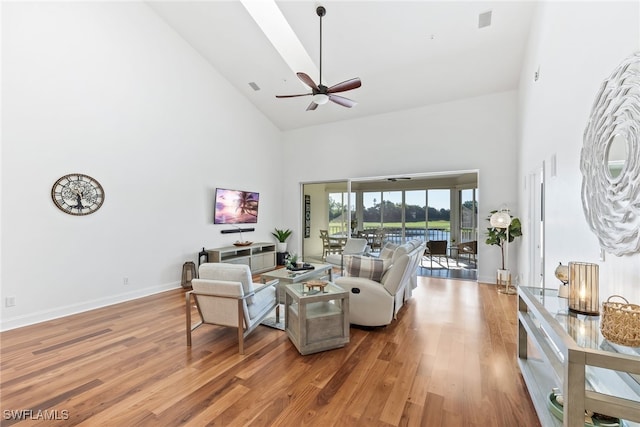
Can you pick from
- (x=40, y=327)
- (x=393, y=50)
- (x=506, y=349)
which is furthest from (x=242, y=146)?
(x=506, y=349)

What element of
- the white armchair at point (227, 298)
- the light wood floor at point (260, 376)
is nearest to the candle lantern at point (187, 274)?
the light wood floor at point (260, 376)

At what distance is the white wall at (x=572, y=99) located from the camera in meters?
1.61

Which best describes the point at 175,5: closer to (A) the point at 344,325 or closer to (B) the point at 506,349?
(A) the point at 344,325

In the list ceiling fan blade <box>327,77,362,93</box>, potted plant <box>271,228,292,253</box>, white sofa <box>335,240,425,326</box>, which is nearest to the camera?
white sofa <box>335,240,425,326</box>

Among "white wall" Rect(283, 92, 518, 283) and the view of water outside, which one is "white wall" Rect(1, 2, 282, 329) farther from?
the view of water outside

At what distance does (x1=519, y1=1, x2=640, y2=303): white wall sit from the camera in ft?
5.28

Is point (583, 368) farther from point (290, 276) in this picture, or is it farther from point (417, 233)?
point (417, 233)

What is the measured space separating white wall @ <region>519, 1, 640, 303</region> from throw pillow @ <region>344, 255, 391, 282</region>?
183cm

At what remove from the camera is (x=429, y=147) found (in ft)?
22.0

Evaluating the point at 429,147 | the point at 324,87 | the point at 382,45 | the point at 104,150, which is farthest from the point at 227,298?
the point at 429,147

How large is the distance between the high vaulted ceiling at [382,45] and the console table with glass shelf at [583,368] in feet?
14.4

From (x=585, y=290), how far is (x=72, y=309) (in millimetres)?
5909

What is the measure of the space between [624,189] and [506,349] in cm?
224

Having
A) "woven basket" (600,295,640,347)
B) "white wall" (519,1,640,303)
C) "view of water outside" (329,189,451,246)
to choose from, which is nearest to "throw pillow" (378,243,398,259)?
"white wall" (519,1,640,303)
